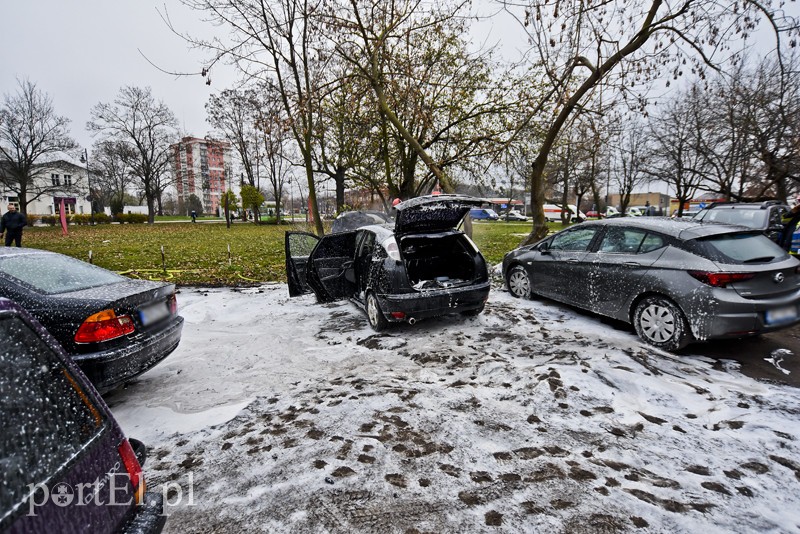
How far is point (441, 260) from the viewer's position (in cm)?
647

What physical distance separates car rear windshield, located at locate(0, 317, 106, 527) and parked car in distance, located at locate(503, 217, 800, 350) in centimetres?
527

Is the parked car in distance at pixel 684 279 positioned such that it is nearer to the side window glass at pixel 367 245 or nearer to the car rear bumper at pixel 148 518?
the side window glass at pixel 367 245

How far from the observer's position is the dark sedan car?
3.25m

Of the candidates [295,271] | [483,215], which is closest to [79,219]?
[483,215]

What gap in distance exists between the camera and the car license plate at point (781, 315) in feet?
13.5

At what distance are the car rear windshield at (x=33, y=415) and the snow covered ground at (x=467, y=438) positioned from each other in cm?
108

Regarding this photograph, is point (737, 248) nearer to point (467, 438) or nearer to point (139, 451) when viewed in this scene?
point (467, 438)

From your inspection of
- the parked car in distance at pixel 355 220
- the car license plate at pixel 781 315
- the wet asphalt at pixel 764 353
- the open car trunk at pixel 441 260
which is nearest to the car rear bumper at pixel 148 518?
the open car trunk at pixel 441 260

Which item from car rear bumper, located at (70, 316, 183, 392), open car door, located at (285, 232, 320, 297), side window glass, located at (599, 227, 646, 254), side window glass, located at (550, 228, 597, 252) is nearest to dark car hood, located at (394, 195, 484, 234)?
side window glass, located at (550, 228, 597, 252)

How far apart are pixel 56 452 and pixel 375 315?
4.34 metres

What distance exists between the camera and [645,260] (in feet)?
15.7

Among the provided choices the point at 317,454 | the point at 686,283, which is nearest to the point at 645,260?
the point at 686,283

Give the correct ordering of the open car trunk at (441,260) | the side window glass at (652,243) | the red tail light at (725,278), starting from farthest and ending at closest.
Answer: the open car trunk at (441,260) < the side window glass at (652,243) < the red tail light at (725,278)

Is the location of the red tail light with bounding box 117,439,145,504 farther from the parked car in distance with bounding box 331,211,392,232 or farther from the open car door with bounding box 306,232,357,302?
the parked car in distance with bounding box 331,211,392,232
